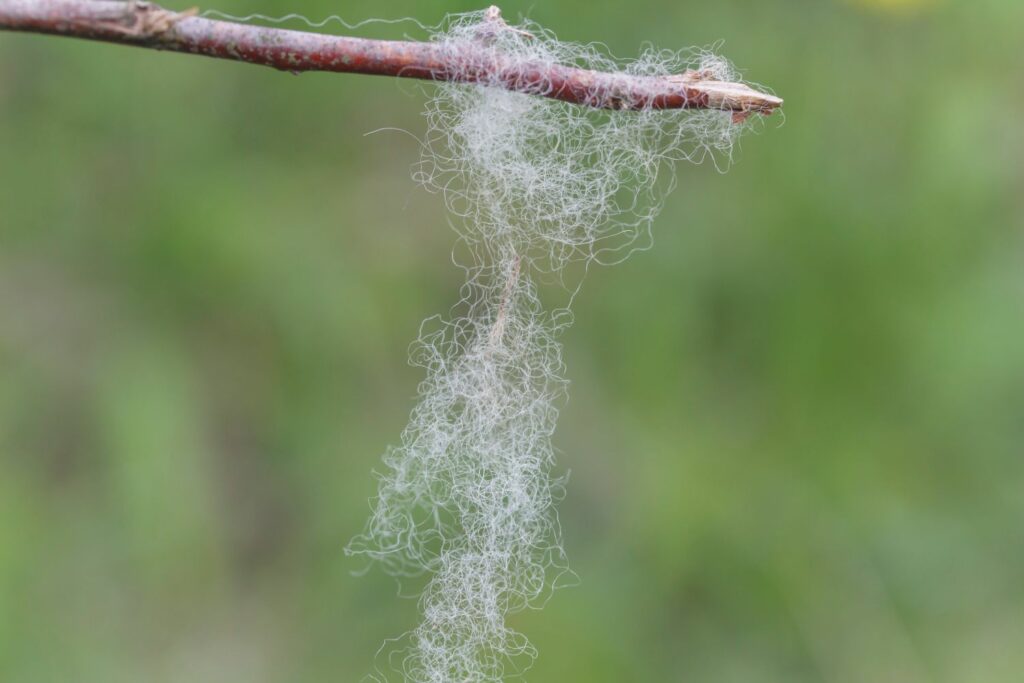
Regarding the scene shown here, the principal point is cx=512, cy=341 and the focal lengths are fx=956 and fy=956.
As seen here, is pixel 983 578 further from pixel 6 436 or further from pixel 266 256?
pixel 6 436

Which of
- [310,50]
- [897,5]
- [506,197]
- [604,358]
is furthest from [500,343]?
[897,5]

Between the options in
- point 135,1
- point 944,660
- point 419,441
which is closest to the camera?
point 135,1

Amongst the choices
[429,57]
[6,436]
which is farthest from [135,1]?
[6,436]

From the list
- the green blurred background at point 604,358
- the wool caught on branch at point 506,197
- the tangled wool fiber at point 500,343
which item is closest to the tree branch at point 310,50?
the wool caught on branch at point 506,197

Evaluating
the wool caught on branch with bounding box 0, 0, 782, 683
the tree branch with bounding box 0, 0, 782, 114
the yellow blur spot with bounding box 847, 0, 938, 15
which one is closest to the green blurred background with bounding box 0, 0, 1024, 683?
the yellow blur spot with bounding box 847, 0, 938, 15

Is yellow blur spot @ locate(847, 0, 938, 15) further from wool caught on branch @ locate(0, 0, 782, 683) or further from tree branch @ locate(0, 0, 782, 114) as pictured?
tree branch @ locate(0, 0, 782, 114)

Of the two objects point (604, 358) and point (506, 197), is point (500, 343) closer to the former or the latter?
point (506, 197)

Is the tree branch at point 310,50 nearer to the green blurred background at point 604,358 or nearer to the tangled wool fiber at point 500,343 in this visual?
the tangled wool fiber at point 500,343
